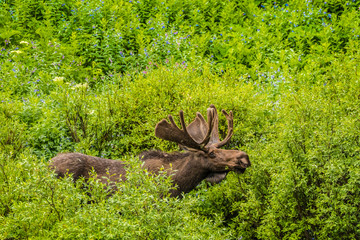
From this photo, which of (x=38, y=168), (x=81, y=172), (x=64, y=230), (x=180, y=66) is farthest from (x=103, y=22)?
(x=64, y=230)

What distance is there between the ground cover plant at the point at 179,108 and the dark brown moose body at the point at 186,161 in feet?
0.81

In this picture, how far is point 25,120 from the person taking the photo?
9.45 metres

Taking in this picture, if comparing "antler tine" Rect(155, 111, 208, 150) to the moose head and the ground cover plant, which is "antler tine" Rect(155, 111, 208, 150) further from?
the ground cover plant

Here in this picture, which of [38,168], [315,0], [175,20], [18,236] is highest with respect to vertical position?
[315,0]

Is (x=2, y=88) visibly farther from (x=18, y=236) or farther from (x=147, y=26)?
(x=18, y=236)

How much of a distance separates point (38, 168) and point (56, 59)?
6.74 meters

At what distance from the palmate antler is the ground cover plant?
516 mm

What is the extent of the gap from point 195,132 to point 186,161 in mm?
449

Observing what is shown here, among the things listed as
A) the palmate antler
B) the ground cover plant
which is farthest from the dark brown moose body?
the ground cover plant

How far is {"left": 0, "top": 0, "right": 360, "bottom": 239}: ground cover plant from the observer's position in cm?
545

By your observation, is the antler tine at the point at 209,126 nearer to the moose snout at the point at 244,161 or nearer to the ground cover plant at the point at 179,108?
the moose snout at the point at 244,161

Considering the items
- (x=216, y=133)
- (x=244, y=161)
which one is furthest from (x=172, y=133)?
(x=244, y=161)

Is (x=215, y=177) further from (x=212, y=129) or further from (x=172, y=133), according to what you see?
(x=172, y=133)

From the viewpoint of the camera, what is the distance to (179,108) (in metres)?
8.73
